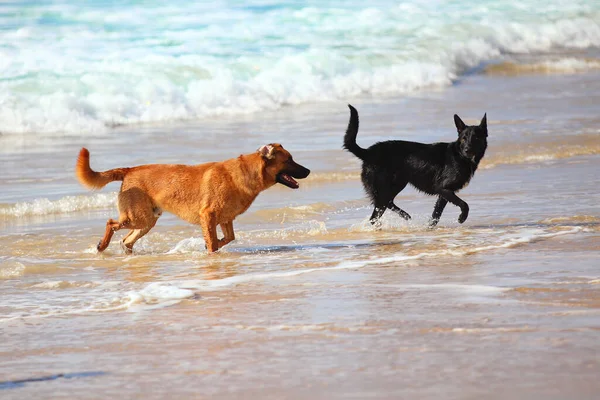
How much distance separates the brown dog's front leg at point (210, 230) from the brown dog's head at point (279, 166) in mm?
551

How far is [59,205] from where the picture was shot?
1020cm

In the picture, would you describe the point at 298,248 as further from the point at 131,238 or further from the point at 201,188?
the point at 131,238

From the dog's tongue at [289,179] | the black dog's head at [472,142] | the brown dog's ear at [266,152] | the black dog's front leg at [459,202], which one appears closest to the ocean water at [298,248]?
the black dog's front leg at [459,202]

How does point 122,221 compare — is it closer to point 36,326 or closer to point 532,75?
point 36,326

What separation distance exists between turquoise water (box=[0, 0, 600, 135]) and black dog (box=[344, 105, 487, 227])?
346 inches

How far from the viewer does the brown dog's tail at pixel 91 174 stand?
8.08 m

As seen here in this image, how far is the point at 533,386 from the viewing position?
4035 mm

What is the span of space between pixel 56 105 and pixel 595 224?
1162 cm

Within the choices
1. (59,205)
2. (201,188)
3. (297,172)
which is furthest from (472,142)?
(59,205)

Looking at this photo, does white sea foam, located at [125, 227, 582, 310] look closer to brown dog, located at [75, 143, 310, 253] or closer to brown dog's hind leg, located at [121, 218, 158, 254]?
brown dog, located at [75, 143, 310, 253]

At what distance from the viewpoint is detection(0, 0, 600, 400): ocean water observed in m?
4.44

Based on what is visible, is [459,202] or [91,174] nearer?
[91,174]

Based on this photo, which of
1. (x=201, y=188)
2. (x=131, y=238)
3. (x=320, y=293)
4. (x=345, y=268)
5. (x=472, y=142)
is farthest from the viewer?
(x=472, y=142)

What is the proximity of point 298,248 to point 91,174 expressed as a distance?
1.73m
